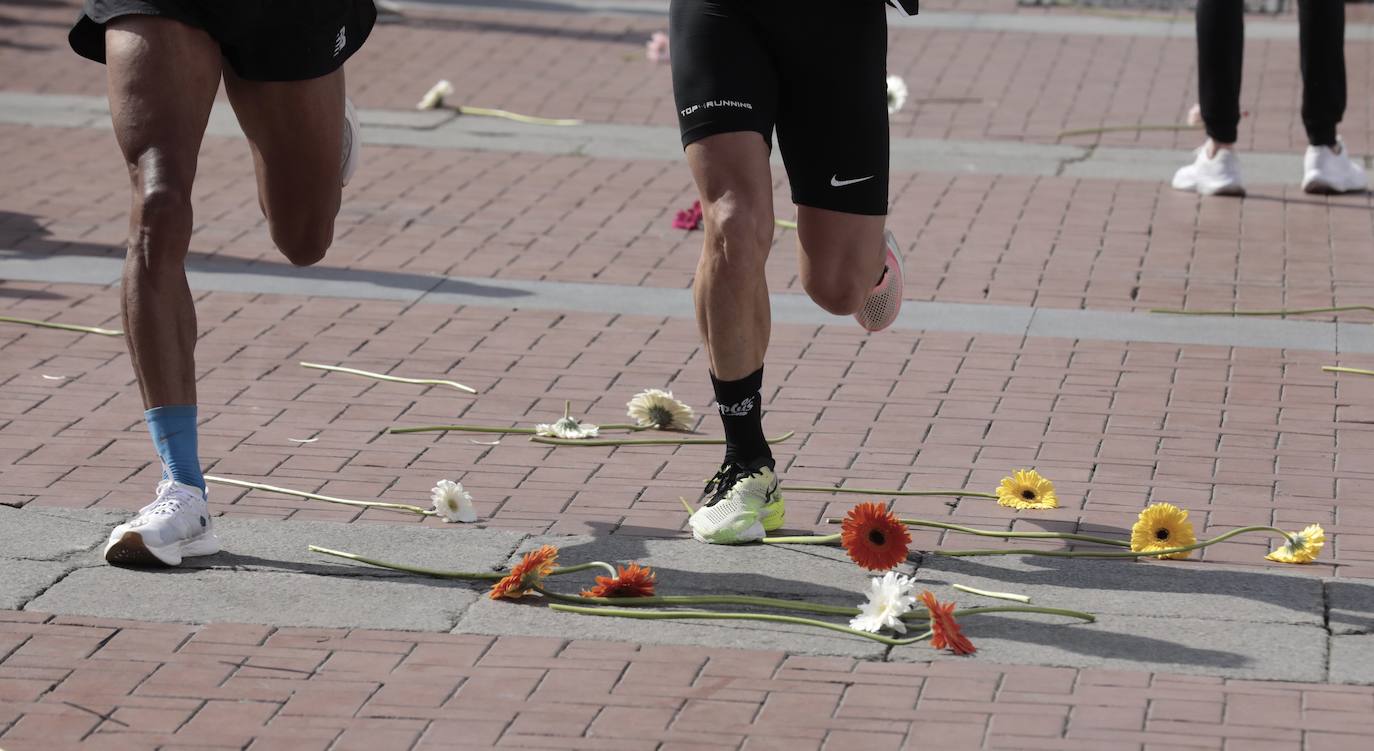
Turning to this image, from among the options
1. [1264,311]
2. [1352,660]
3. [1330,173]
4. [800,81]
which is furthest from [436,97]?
[1352,660]

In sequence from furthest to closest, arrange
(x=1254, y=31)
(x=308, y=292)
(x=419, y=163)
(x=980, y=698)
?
(x=1254, y=31)
(x=419, y=163)
(x=308, y=292)
(x=980, y=698)

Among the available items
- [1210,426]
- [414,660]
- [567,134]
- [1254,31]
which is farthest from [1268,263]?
[1254,31]

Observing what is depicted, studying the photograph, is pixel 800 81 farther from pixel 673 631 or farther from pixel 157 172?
pixel 157 172

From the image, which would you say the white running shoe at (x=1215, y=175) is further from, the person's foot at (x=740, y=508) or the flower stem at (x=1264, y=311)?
the person's foot at (x=740, y=508)

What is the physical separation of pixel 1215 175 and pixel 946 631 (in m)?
5.51

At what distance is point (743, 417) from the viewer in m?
4.79

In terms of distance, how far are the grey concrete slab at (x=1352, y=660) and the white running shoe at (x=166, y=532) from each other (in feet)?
8.31

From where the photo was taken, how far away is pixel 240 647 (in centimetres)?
404

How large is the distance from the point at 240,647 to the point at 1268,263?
16.5ft

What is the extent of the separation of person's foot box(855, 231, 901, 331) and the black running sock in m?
0.70

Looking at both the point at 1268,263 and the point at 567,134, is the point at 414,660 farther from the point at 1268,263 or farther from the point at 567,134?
the point at 567,134

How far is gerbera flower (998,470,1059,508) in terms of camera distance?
16.0ft

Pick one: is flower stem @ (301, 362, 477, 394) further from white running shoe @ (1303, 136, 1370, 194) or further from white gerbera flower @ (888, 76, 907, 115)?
white gerbera flower @ (888, 76, 907, 115)

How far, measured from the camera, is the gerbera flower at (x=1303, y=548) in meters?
4.49
